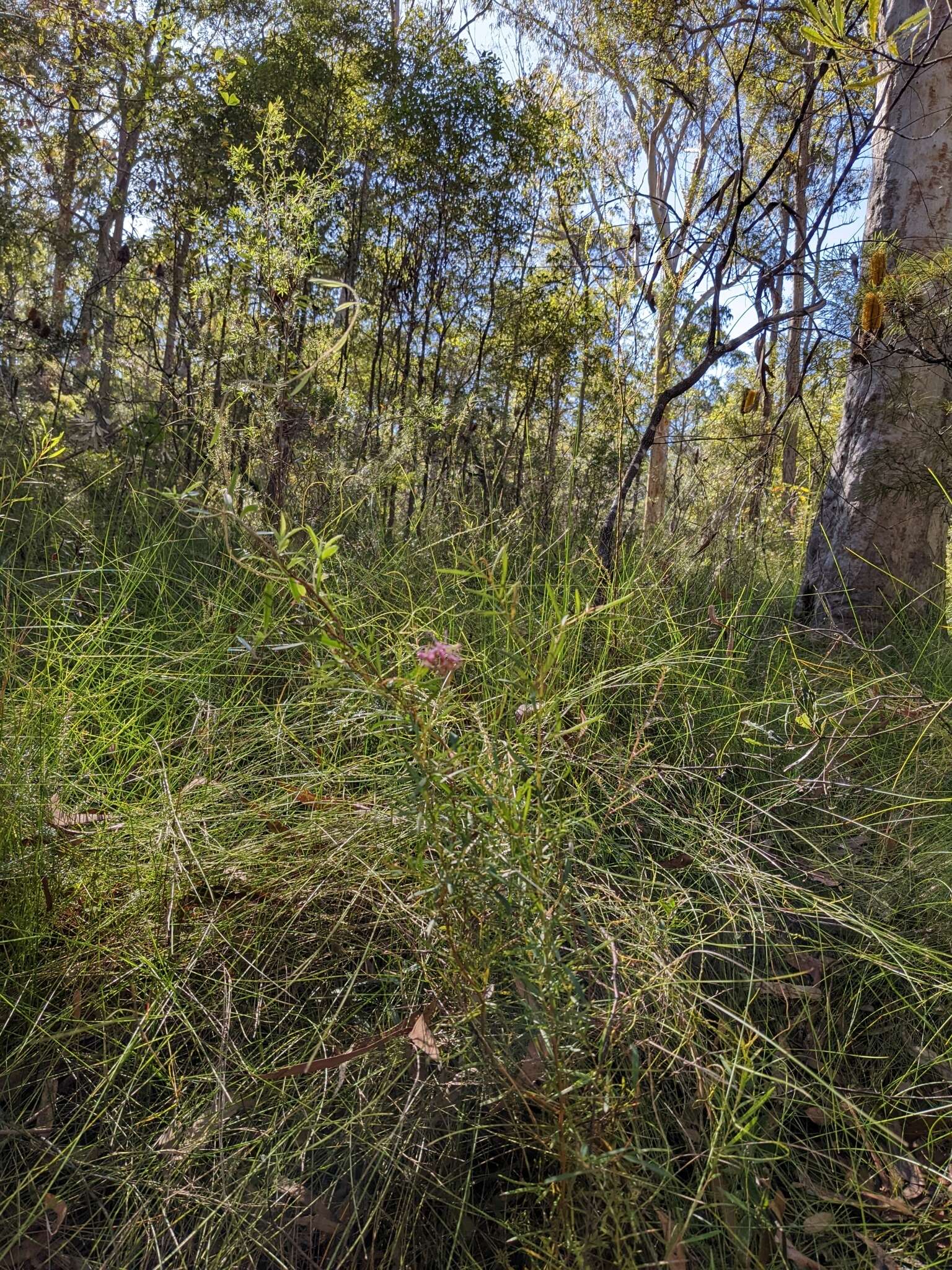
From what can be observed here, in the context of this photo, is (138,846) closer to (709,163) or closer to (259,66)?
(259,66)

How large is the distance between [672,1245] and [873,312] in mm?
2159

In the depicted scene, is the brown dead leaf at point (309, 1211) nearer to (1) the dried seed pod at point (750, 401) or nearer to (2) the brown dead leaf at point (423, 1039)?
(2) the brown dead leaf at point (423, 1039)

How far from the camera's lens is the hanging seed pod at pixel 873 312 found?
2096 millimetres

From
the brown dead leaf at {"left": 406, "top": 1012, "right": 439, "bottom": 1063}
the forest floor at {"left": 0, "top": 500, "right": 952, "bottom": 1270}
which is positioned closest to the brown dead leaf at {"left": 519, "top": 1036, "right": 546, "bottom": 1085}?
the forest floor at {"left": 0, "top": 500, "right": 952, "bottom": 1270}

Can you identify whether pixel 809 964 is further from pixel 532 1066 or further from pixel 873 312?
pixel 873 312

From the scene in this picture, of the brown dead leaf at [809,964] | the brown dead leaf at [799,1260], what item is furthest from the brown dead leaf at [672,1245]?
the brown dead leaf at [809,964]

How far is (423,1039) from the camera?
1149mm

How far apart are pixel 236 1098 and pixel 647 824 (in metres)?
0.87

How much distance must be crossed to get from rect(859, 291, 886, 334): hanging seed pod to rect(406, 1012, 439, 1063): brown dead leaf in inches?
80.5

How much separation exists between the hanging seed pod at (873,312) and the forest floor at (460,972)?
99cm

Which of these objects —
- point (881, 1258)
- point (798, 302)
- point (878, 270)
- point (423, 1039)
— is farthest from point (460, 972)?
point (798, 302)

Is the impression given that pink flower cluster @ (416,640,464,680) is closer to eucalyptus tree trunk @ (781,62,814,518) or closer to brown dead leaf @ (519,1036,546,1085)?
brown dead leaf @ (519,1036,546,1085)

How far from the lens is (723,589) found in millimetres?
A: 2582

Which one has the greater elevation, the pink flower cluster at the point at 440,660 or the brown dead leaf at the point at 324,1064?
the pink flower cluster at the point at 440,660
